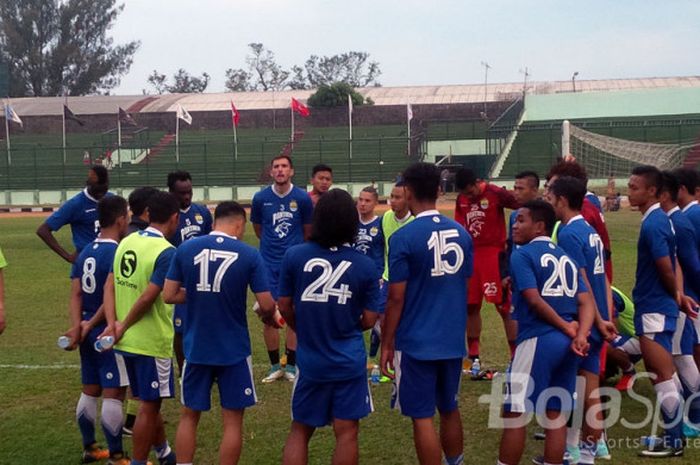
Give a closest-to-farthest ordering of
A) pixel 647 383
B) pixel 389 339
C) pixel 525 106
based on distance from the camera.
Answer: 1. pixel 389 339
2. pixel 647 383
3. pixel 525 106

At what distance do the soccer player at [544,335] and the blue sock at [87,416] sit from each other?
308cm

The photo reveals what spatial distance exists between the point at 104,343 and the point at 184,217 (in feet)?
10.8

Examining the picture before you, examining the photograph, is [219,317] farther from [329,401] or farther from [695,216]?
[695,216]

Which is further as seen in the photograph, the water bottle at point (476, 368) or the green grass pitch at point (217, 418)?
the water bottle at point (476, 368)

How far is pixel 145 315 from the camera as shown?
21.0ft

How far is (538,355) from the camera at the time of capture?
5.99m

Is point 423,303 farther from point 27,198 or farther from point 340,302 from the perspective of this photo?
point 27,198

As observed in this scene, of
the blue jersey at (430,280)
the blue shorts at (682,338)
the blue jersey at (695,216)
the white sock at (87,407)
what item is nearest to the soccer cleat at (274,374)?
the white sock at (87,407)

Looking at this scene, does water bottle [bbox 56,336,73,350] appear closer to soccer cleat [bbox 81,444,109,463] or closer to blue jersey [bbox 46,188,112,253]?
soccer cleat [bbox 81,444,109,463]

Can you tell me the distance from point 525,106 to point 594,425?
2215 inches

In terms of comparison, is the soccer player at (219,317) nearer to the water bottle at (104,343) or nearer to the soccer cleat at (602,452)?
the water bottle at (104,343)

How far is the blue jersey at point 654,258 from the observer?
6.92m

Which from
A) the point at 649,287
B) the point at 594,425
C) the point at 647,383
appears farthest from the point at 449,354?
the point at 647,383

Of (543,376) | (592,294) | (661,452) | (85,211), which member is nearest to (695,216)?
(592,294)
